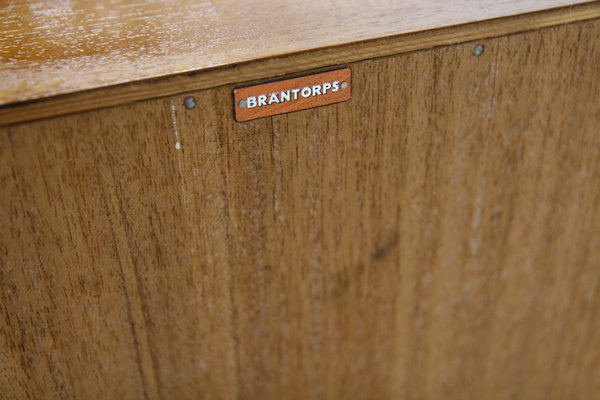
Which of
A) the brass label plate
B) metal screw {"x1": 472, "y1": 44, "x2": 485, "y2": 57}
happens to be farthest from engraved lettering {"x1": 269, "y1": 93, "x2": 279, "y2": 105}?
metal screw {"x1": 472, "y1": 44, "x2": 485, "y2": 57}

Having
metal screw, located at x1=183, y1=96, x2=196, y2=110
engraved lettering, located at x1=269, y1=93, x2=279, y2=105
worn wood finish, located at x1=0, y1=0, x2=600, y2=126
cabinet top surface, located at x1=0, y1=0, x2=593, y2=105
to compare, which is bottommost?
engraved lettering, located at x1=269, y1=93, x2=279, y2=105

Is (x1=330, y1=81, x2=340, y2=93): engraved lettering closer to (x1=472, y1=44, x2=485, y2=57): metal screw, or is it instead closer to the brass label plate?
the brass label plate

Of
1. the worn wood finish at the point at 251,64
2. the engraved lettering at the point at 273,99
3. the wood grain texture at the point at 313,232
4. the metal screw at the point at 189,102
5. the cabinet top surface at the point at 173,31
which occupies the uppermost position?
the cabinet top surface at the point at 173,31

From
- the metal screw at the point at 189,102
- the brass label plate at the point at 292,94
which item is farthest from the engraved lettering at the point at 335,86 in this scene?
the metal screw at the point at 189,102

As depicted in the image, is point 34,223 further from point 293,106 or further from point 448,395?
point 448,395

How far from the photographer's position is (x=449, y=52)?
0.74 metres

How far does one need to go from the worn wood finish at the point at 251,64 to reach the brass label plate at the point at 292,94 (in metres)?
0.01

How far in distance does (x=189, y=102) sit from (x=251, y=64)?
0.22ft

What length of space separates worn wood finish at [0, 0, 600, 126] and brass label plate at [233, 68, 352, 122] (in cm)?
1

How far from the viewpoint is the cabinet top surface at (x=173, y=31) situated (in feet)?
2.08

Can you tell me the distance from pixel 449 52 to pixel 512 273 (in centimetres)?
35

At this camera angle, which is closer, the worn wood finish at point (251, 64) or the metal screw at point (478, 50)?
the worn wood finish at point (251, 64)

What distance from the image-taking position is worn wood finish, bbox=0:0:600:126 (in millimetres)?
608

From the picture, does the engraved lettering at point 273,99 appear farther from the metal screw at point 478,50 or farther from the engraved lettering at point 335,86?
the metal screw at point 478,50
